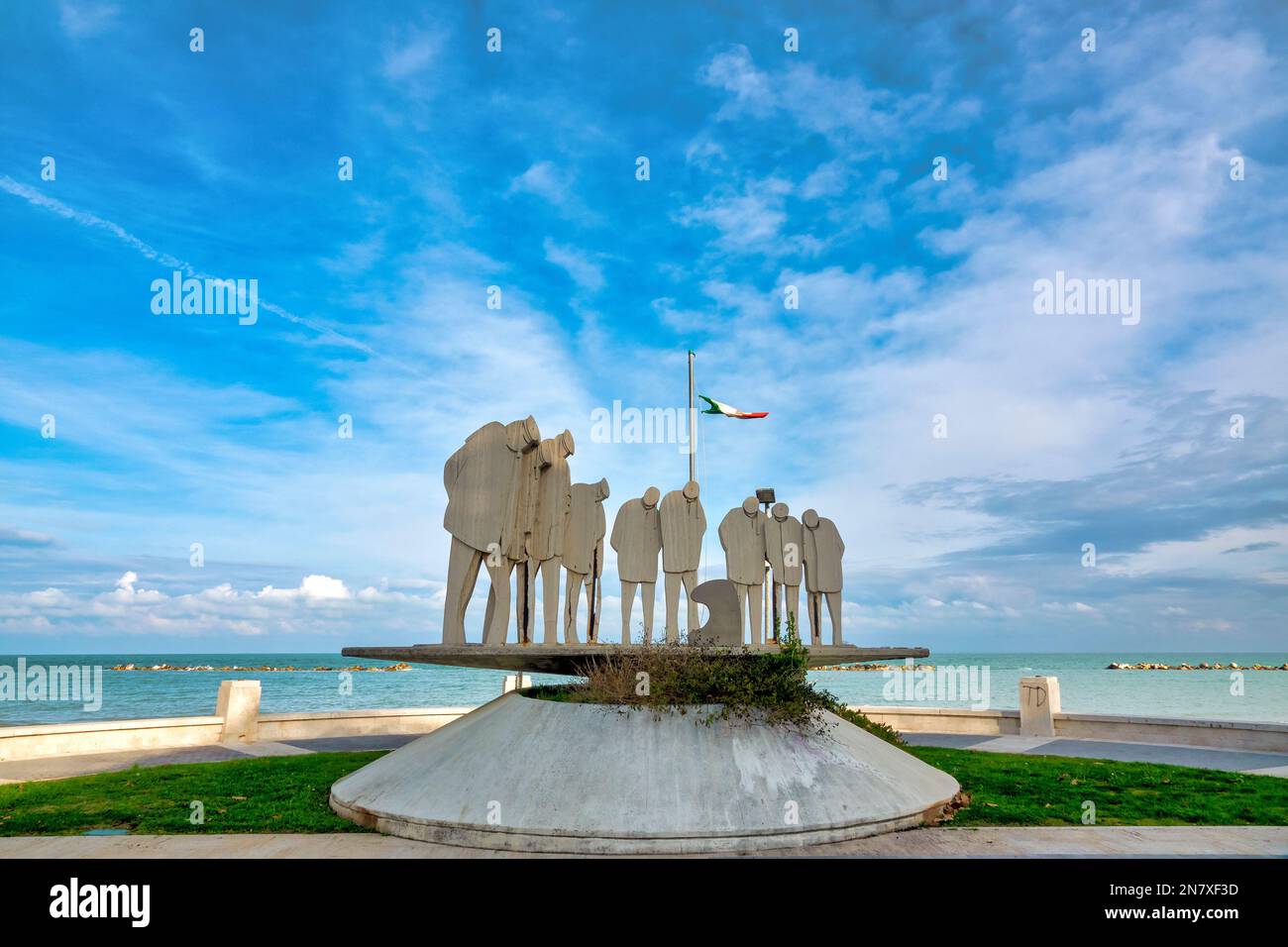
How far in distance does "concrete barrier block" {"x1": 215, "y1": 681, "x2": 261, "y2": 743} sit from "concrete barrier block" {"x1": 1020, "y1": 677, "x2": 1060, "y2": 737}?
57.6 ft

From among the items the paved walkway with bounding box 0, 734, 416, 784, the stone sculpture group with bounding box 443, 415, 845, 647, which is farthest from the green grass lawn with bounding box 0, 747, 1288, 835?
the stone sculpture group with bounding box 443, 415, 845, 647

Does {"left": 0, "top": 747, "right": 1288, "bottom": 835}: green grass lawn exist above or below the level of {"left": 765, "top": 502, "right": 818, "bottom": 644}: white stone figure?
below

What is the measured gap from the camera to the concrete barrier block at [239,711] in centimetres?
1741

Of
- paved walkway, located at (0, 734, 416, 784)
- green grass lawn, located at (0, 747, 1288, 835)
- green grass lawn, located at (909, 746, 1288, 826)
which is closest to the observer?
green grass lawn, located at (0, 747, 1288, 835)

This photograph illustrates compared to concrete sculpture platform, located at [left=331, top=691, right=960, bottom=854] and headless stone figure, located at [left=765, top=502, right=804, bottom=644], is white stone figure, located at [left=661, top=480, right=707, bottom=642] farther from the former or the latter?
concrete sculpture platform, located at [left=331, top=691, right=960, bottom=854]

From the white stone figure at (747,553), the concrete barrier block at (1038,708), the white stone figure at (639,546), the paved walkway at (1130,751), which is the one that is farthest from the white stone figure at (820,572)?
the concrete barrier block at (1038,708)

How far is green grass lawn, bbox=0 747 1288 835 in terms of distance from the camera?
925cm

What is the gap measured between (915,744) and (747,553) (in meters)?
8.00

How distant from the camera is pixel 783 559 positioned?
13.3 m

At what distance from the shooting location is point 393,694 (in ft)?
183

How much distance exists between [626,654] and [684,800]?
247 cm

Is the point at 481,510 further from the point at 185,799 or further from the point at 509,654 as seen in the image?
the point at 185,799
